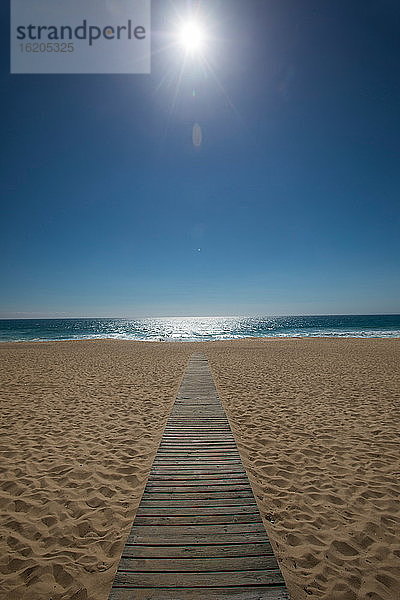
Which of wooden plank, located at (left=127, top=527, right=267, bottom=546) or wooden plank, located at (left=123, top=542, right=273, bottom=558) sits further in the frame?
wooden plank, located at (left=127, top=527, right=267, bottom=546)

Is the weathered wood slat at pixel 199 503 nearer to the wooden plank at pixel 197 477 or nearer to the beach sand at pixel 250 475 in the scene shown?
the beach sand at pixel 250 475

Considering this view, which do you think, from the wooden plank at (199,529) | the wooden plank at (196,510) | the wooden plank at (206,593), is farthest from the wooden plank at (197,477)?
the wooden plank at (206,593)

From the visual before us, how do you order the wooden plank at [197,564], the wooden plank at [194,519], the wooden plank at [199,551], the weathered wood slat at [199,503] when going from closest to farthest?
the wooden plank at [197,564]
the wooden plank at [199,551]
the wooden plank at [194,519]
the weathered wood slat at [199,503]

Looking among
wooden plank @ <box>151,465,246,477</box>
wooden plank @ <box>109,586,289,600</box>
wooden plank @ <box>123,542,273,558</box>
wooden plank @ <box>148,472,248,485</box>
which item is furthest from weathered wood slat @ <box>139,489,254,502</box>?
wooden plank @ <box>109,586,289,600</box>

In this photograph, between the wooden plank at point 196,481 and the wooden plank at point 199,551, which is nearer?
the wooden plank at point 199,551

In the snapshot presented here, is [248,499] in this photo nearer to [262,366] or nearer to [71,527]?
[71,527]

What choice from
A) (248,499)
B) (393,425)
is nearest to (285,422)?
(393,425)

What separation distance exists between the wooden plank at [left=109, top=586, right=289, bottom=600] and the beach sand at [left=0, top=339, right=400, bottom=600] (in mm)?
377

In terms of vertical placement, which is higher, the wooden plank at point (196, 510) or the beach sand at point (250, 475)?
the wooden plank at point (196, 510)

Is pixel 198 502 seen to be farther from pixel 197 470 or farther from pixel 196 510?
pixel 197 470

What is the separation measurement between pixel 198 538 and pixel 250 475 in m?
1.77

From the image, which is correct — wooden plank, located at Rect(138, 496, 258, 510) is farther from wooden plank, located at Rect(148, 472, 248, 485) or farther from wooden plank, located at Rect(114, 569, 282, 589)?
wooden plank, located at Rect(114, 569, 282, 589)

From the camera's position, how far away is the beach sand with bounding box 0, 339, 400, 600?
3096 millimetres

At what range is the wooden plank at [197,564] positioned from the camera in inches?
114
